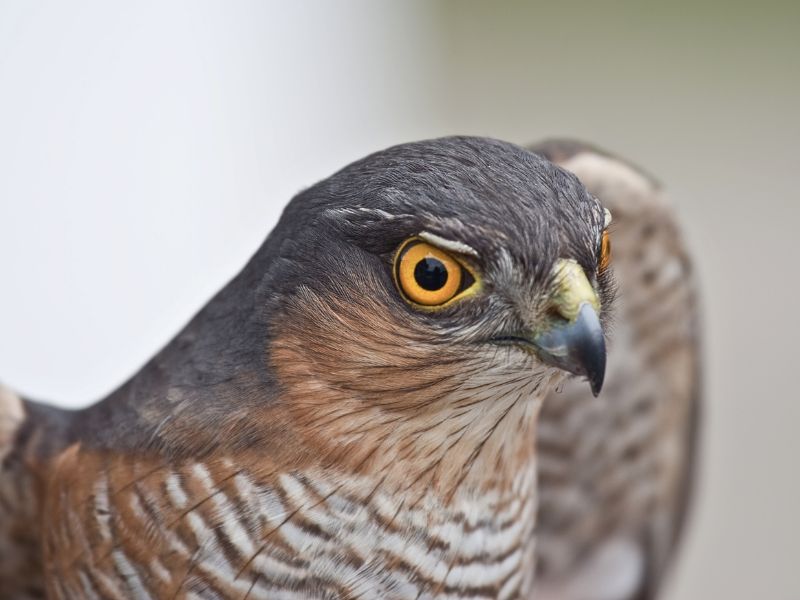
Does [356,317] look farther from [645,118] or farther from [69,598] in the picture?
[645,118]

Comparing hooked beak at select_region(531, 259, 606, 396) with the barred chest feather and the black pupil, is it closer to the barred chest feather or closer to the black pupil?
the black pupil

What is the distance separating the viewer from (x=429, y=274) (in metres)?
1.01

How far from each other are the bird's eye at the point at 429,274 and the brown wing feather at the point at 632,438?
0.63 metres

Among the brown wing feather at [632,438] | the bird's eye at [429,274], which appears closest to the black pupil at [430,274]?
the bird's eye at [429,274]

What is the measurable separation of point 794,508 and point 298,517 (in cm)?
392

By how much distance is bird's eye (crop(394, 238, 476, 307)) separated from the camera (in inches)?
39.4

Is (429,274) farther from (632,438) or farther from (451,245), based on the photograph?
(632,438)

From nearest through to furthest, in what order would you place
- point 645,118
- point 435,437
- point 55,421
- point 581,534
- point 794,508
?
point 435,437 < point 55,421 < point 581,534 < point 794,508 < point 645,118

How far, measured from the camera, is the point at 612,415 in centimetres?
181

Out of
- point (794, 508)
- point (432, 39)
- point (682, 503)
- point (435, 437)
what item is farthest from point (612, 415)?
point (432, 39)

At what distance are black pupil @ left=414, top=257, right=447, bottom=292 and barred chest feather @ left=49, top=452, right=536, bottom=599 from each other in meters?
0.23

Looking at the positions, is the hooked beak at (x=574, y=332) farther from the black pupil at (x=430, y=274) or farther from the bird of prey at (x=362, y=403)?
the black pupil at (x=430, y=274)

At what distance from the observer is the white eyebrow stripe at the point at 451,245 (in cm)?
98

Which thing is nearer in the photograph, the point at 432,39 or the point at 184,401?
the point at 184,401
